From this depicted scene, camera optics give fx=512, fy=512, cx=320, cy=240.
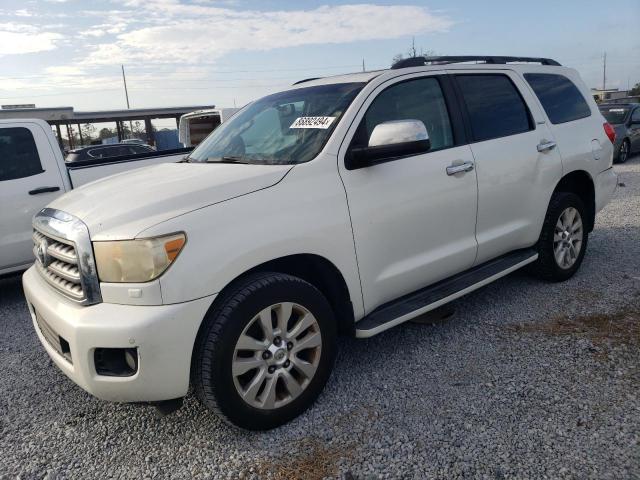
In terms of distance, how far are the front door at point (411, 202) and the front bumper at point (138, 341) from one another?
1060 millimetres

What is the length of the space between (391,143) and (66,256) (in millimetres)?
1833

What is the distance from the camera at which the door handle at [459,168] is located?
341 cm

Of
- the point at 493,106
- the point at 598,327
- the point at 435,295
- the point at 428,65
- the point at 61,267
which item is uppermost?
the point at 428,65

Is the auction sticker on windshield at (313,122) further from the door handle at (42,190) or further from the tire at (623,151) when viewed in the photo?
the tire at (623,151)

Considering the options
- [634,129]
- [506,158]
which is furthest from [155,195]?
[634,129]

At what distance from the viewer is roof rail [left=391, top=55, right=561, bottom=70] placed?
11.9 feet

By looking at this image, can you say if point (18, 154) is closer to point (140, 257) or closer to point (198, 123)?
point (140, 257)

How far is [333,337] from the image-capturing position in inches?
113

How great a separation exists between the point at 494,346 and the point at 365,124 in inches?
69.0

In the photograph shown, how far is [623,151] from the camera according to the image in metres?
13.6

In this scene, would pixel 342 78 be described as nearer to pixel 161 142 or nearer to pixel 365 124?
pixel 365 124

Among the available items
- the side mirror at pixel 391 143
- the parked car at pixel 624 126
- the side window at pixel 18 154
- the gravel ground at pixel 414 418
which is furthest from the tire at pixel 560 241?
the parked car at pixel 624 126

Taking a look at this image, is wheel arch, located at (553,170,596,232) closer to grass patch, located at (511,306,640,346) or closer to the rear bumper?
the rear bumper

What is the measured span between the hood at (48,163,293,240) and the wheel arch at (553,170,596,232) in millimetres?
3030
